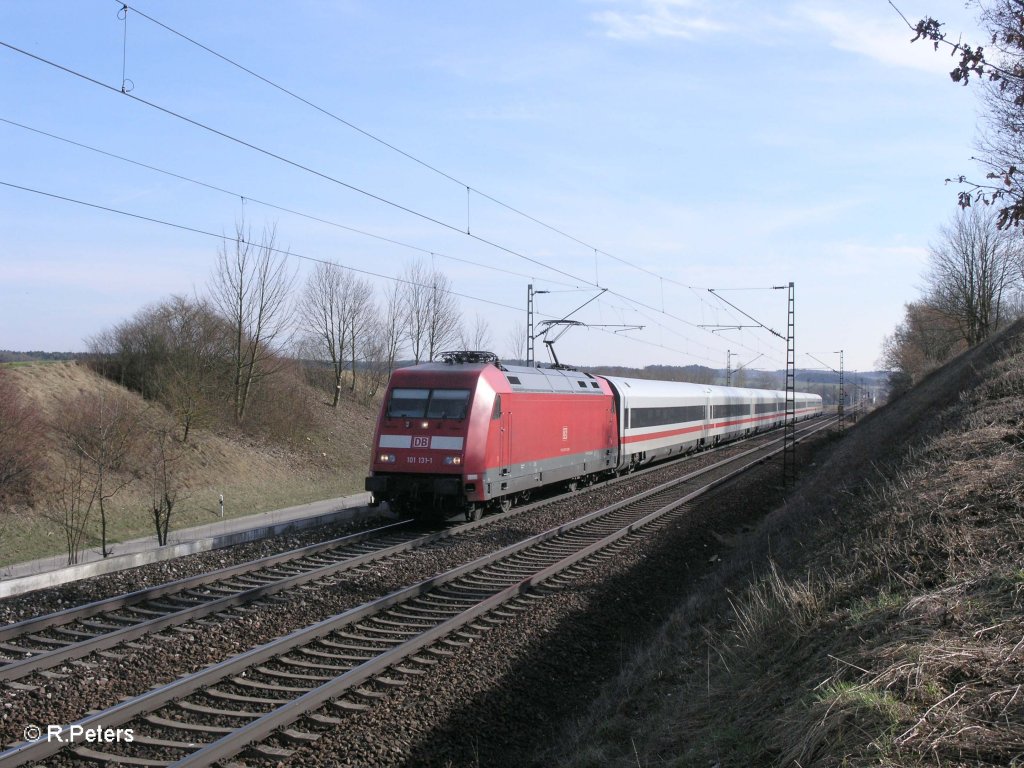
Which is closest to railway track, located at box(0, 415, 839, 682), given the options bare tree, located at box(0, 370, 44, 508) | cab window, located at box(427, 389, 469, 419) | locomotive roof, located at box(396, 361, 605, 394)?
cab window, located at box(427, 389, 469, 419)

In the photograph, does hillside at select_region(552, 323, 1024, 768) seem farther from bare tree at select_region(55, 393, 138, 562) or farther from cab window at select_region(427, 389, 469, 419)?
bare tree at select_region(55, 393, 138, 562)

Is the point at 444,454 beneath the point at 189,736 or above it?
above

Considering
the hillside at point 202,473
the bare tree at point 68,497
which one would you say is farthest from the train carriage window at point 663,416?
the bare tree at point 68,497

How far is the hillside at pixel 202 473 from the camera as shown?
19109mm

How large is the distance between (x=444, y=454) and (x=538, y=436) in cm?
357

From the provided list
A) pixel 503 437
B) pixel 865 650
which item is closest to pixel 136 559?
pixel 503 437

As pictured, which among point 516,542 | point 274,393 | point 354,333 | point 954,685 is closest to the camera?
point 954,685

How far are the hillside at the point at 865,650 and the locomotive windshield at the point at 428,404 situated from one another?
22.0 ft

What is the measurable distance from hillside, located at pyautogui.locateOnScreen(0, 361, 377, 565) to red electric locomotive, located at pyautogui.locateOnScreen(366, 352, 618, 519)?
783cm

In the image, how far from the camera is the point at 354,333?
4219 centimetres

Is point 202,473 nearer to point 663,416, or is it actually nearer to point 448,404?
point 448,404

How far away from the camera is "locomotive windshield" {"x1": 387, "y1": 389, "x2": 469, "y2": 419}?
52.0 feet

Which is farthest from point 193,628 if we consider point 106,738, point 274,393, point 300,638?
point 274,393

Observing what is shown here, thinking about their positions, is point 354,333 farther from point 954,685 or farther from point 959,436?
point 954,685
